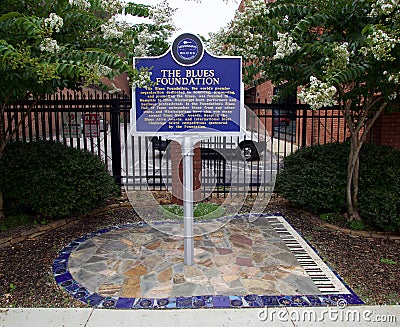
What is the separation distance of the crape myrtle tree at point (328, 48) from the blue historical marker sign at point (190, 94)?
0.88 m

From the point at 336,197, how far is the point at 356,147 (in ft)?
2.84

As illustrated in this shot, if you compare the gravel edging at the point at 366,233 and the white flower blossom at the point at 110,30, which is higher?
the white flower blossom at the point at 110,30

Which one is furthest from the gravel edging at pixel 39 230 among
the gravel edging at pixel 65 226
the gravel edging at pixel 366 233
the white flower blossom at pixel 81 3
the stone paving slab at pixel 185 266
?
the gravel edging at pixel 366 233

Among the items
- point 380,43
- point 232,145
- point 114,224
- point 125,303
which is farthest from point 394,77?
point 232,145

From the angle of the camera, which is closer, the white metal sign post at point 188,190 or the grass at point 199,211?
the white metal sign post at point 188,190

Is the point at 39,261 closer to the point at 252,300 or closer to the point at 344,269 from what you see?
the point at 252,300

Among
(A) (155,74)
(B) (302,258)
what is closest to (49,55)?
(A) (155,74)

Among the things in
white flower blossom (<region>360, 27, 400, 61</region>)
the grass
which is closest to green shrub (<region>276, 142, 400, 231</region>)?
the grass

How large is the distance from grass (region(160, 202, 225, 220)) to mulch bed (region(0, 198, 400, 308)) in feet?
2.02

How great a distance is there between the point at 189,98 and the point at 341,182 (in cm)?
312

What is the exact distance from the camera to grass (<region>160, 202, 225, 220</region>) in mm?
6301

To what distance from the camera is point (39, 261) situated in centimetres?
445

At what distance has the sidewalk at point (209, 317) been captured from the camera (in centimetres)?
317

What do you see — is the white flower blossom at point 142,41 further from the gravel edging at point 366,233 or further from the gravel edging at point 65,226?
the gravel edging at point 366,233
